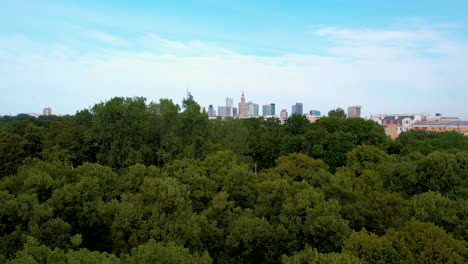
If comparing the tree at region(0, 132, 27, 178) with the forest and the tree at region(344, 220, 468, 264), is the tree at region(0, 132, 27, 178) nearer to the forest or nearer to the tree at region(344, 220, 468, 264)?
the forest

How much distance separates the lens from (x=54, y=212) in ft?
58.6

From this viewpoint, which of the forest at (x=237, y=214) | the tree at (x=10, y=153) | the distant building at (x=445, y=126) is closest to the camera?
the forest at (x=237, y=214)

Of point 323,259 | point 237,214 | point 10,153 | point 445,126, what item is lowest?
point 237,214

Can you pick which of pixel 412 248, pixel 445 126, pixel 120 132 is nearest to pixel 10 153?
pixel 120 132

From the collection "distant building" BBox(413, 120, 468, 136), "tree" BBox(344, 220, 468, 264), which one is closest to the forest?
"tree" BBox(344, 220, 468, 264)

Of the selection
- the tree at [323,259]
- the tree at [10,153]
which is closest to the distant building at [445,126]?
the tree at [323,259]

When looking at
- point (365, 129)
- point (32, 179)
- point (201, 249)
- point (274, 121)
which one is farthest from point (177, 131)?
point (274, 121)

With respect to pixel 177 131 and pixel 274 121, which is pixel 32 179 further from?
pixel 274 121

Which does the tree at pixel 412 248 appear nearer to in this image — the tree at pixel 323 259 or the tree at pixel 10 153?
the tree at pixel 323 259

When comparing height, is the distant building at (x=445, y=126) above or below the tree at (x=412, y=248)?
above

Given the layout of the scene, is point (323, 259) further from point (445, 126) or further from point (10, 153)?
point (445, 126)

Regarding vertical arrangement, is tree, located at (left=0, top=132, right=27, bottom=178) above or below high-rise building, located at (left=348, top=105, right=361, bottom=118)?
below

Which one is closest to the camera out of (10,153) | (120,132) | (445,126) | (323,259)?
(323,259)

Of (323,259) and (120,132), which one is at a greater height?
(120,132)
